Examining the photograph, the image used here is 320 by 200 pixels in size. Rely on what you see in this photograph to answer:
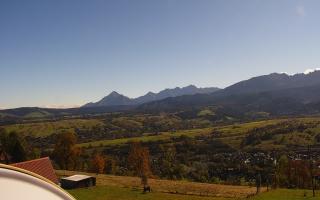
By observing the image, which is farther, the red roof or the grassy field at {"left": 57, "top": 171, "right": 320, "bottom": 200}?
the grassy field at {"left": 57, "top": 171, "right": 320, "bottom": 200}

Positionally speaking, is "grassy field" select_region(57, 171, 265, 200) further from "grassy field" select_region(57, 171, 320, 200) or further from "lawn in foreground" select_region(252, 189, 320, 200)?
"lawn in foreground" select_region(252, 189, 320, 200)

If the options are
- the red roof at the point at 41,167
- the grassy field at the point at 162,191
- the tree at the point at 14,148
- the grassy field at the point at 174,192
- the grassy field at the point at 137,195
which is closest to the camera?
the red roof at the point at 41,167

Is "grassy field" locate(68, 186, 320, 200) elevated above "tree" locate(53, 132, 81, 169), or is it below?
below

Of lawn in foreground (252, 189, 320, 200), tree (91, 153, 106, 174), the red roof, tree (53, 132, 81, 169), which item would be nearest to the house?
the red roof

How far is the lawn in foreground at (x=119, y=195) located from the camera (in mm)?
60406

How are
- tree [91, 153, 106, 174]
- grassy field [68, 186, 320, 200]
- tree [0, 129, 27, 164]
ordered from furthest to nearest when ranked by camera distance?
tree [91, 153, 106, 174] < tree [0, 129, 27, 164] < grassy field [68, 186, 320, 200]

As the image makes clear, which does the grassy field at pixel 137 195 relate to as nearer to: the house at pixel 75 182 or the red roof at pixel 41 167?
the house at pixel 75 182

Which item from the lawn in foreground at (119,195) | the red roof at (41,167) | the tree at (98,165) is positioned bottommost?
the tree at (98,165)

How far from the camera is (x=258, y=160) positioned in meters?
158

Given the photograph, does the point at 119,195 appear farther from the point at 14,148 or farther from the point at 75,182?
the point at 14,148

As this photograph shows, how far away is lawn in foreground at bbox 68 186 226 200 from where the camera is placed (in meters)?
60.4

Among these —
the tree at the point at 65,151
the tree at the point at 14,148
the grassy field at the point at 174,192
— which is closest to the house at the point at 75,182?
the grassy field at the point at 174,192

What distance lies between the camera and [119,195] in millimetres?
62750

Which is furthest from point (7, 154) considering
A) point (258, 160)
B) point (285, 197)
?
point (258, 160)
